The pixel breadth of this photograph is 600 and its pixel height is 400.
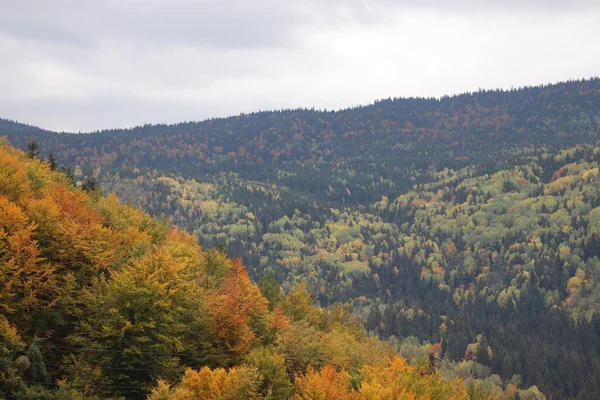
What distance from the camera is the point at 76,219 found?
218ft

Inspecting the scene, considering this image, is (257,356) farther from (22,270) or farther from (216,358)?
(22,270)

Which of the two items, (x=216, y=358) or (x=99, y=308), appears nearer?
(x=99, y=308)

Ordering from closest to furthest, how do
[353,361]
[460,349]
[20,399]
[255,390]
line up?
[20,399] → [255,390] → [353,361] → [460,349]

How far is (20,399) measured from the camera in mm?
45156

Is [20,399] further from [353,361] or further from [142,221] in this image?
[142,221]

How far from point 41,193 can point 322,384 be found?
4425 cm

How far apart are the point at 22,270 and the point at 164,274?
38.3 feet

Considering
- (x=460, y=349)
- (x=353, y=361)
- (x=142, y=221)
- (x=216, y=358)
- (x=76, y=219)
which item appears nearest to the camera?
(x=216, y=358)

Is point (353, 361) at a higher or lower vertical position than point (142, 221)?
lower

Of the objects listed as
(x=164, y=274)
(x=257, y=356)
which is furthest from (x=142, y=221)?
(x=257, y=356)

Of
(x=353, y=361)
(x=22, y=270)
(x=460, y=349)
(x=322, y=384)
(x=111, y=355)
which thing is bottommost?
(x=460, y=349)

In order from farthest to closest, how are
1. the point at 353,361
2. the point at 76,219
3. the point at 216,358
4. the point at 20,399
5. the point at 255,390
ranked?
the point at 353,361
the point at 76,219
the point at 216,358
the point at 255,390
the point at 20,399

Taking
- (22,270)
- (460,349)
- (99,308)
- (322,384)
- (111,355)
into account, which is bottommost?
(460,349)

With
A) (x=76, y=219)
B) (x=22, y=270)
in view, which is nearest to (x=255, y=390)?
(x=22, y=270)
